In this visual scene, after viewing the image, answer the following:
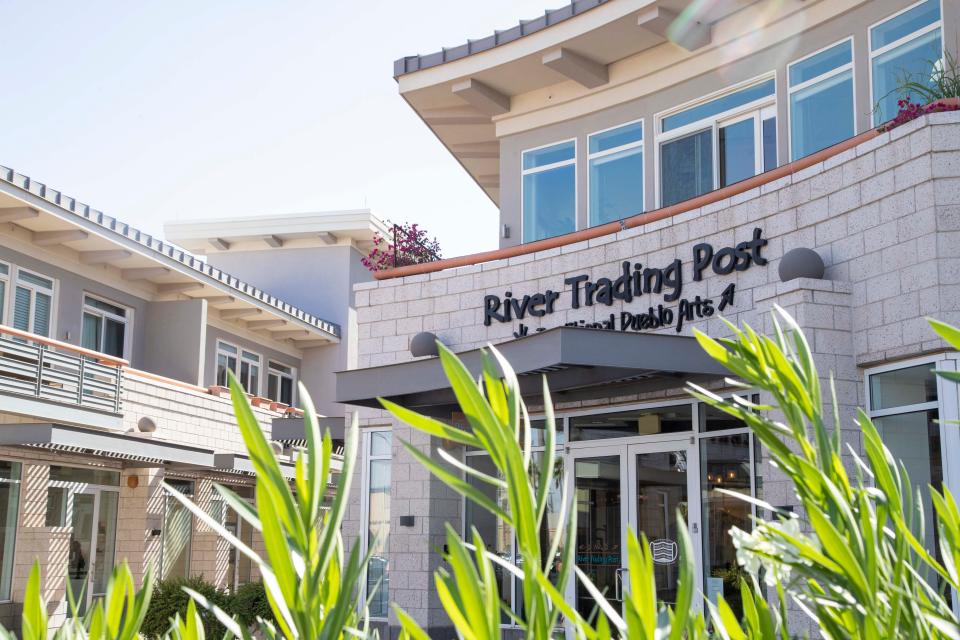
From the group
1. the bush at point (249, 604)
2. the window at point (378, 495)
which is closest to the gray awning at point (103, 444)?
the bush at point (249, 604)

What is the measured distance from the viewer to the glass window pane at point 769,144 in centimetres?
1191

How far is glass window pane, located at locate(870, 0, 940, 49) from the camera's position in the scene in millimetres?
10250

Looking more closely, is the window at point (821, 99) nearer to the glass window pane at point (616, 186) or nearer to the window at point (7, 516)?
the glass window pane at point (616, 186)

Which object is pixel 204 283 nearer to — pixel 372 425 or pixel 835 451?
pixel 372 425

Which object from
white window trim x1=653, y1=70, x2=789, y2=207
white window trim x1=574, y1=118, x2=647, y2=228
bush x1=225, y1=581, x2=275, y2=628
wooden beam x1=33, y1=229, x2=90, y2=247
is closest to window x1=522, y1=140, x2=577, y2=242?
white window trim x1=574, y1=118, x2=647, y2=228

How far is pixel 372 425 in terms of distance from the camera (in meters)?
13.4

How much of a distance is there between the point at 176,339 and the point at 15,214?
18.3 feet

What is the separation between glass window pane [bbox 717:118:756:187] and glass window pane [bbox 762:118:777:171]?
0.14m

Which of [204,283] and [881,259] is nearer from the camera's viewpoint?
[881,259]

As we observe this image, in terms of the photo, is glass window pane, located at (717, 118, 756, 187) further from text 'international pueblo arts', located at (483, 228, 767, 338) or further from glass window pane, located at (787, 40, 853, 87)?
text 'international pueblo arts', located at (483, 228, 767, 338)

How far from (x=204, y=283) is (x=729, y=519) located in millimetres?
15616

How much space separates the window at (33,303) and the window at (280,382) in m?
8.52

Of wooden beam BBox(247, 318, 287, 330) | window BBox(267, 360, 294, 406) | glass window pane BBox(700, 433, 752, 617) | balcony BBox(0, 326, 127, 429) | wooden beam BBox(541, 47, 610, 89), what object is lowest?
glass window pane BBox(700, 433, 752, 617)

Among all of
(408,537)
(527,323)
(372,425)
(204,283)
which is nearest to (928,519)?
(527,323)
